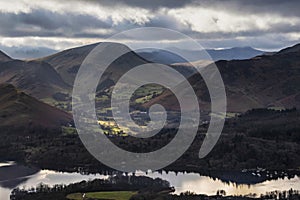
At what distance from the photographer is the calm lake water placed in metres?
100

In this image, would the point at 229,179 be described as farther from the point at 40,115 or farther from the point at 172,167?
the point at 40,115

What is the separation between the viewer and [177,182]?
10650cm

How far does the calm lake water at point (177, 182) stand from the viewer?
100000 millimetres

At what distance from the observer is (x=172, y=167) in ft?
409

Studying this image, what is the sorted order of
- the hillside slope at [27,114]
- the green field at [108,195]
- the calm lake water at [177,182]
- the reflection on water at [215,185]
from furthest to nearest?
1. the hillside slope at [27,114]
2. the calm lake water at [177,182]
3. the reflection on water at [215,185]
4. the green field at [108,195]

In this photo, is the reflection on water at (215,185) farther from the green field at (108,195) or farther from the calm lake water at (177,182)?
the green field at (108,195)

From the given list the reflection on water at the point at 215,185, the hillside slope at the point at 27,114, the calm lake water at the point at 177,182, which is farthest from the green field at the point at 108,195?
the hillside slope at the point at 27,114

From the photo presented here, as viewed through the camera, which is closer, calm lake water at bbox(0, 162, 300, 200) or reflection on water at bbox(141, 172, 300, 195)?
reflection on water at bbox(141, 172, 300, 195)

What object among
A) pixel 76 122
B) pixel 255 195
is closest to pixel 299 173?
pixel 255 195

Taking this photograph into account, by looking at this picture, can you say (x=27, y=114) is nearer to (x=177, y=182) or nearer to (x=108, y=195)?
(x=177, y=182)

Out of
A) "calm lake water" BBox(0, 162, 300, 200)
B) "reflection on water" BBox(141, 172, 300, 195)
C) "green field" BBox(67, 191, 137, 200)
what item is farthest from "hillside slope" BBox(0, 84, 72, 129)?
"green field" BBox(67, 191, 137, 200)

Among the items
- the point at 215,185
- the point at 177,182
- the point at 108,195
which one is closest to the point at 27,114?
the point at 177,182

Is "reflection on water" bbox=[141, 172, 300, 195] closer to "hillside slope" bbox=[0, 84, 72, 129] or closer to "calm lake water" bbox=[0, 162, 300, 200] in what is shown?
"calm lake water" bbox=[0, 162, 300, 200]

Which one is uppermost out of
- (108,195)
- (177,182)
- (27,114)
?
(27,114)
